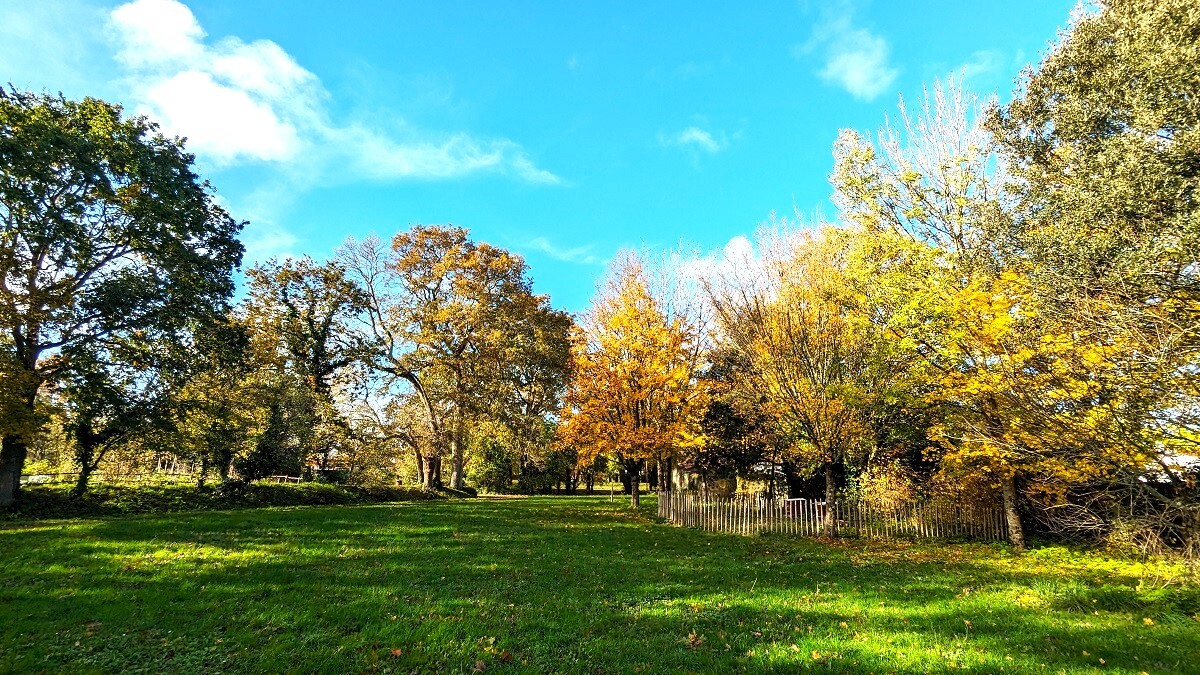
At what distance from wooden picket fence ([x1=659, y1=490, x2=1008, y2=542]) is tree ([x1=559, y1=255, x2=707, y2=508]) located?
3677 millimetres

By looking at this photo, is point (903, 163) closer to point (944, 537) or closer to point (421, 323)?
point (944, 537)

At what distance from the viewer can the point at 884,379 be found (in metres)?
15.8

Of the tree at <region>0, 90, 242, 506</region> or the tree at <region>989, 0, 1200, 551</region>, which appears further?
the tree at <region>0, 90, 242, 506</region>

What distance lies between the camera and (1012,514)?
573 inches

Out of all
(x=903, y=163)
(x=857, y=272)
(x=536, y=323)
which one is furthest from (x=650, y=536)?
(x=536, y=323)

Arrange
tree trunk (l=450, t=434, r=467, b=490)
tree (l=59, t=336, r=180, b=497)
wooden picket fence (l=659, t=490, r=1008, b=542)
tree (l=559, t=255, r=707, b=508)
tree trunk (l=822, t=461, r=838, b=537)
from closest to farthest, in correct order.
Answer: wooden picket fence (l=659, t=490, r=1008, b=542)
tree trunk (l=822, t=461, r=838, b=537)
tree (l=59, t=336, r=180, b=497)
tree (l=559, t=255, r=707, b=508)
tree trunk (l=450, t=434, r=467, b=490)

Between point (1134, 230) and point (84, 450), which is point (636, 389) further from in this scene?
point (84, 450)

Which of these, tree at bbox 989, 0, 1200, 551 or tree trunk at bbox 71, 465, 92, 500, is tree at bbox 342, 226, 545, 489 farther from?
tree at bbox 989, 0, 1200, 551

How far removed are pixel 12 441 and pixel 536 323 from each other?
2157 cm

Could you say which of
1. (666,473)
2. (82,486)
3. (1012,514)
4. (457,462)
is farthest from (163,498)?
(1012,514)

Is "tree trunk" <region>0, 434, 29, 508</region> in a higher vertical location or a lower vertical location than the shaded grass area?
higher

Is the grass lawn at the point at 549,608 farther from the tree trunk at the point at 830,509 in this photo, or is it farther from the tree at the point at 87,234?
the tree at the point at 87,234

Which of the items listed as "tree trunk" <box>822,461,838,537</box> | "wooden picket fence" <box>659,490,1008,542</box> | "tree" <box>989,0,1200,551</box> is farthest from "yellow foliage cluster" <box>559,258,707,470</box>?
"tree" <box>989,0,1200,551</box>

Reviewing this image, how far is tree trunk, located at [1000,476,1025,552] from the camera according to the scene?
14.3 metres
